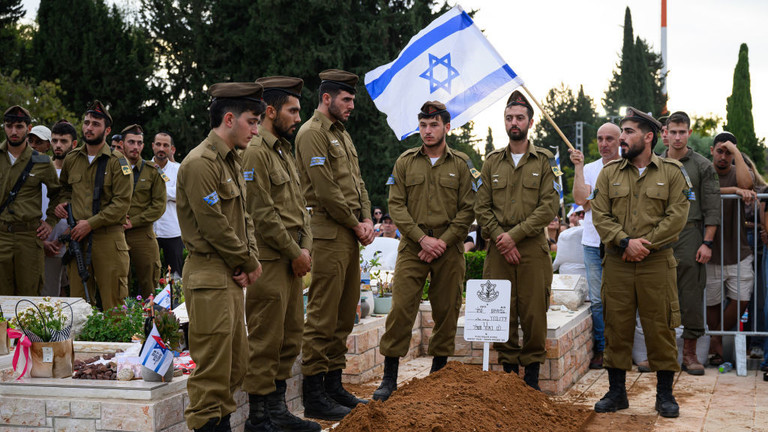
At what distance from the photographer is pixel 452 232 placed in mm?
6090

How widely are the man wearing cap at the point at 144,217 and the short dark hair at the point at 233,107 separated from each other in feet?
12.3

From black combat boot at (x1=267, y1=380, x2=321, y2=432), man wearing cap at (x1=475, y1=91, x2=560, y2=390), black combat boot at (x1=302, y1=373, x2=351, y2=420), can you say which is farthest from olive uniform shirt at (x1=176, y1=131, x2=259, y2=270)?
man wearing cap at (x1=475, y1=91, x2=560, y2=390)

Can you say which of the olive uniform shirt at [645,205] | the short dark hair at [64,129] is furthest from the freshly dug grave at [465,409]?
the short dark hair at [64,129]

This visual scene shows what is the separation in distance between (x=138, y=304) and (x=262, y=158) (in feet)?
7.49

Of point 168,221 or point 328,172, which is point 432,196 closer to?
point 328,172

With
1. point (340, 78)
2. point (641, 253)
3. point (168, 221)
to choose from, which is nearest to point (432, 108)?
point (340, 78)

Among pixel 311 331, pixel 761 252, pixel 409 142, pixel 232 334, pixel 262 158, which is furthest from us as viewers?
pixel 409 142

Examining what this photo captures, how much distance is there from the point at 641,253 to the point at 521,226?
0.95m

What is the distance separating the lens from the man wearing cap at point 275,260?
4.77 metres

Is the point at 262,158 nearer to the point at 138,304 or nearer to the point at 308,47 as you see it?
the point at 138,304

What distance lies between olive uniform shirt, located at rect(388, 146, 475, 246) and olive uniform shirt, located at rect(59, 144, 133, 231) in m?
2.58

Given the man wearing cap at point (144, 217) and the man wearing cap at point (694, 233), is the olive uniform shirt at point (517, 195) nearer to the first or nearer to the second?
the man wearing cap at point (694, 233)

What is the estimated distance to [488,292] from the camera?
236 inches

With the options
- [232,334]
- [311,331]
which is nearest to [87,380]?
[232,334]
